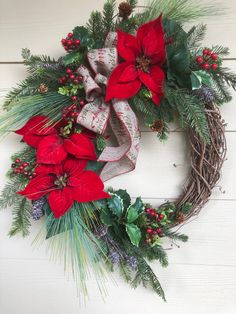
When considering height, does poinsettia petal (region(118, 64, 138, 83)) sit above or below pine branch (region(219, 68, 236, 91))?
above

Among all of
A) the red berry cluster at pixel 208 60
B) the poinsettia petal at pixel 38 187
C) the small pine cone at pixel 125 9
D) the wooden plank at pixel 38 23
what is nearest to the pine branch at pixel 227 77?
the red berry cluster at pixel 208 60

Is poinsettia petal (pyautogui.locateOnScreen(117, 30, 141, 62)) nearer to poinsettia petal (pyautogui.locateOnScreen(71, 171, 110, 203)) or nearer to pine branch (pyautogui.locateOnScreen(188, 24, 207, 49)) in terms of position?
pine branch (pyautogui.locateOnScreen(188, 24, 207, 49))

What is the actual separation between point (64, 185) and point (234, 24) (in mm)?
567

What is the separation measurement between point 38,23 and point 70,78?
0.75 ft

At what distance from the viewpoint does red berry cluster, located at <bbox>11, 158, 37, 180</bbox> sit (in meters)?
0.74

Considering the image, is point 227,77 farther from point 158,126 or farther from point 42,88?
point 42,88

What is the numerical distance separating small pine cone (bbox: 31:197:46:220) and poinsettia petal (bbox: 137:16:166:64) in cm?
42

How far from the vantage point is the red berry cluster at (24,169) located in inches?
29.3

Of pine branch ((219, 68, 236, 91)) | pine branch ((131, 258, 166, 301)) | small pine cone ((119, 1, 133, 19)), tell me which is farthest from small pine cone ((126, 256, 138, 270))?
small pine cone ((119, 1, 133, 19))

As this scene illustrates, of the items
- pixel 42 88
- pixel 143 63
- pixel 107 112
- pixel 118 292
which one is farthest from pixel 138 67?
pixel 118 292

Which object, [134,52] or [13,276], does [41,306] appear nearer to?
[13,276]

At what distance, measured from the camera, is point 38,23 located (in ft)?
2.65

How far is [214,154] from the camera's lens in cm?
73

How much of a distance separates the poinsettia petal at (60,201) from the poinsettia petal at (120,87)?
0.78ft
